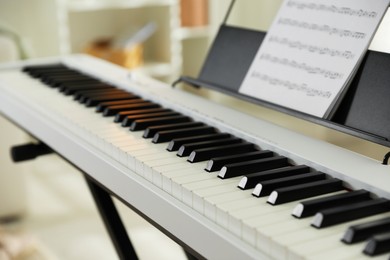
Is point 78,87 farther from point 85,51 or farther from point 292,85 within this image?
point 85,51

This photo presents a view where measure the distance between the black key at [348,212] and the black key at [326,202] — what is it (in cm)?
3

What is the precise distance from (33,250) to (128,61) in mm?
1672

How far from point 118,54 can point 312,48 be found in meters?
2.70

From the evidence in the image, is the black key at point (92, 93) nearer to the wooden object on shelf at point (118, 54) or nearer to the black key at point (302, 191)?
the black key at point (302, 191)

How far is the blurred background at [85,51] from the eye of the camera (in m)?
2.77

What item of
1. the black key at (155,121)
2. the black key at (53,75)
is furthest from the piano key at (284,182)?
the black key at (53,75)

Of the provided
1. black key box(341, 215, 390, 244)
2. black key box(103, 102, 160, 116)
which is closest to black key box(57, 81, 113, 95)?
black key box(103, 102, 160, 116)

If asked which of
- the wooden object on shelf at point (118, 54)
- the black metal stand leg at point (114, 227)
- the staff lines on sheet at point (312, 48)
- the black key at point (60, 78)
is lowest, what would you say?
the black metal stand leg at point (114, 227)

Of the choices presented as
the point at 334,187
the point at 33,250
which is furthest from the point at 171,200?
the point at 33,250

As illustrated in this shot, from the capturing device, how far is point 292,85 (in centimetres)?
145

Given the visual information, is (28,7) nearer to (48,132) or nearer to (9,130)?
(9,130)

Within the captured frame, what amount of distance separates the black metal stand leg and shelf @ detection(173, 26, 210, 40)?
2.73 metres

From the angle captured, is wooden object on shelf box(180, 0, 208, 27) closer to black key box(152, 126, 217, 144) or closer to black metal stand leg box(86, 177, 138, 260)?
black metal stand leg box(86, 177, 138, 260)

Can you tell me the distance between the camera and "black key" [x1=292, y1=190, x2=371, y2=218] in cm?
96
